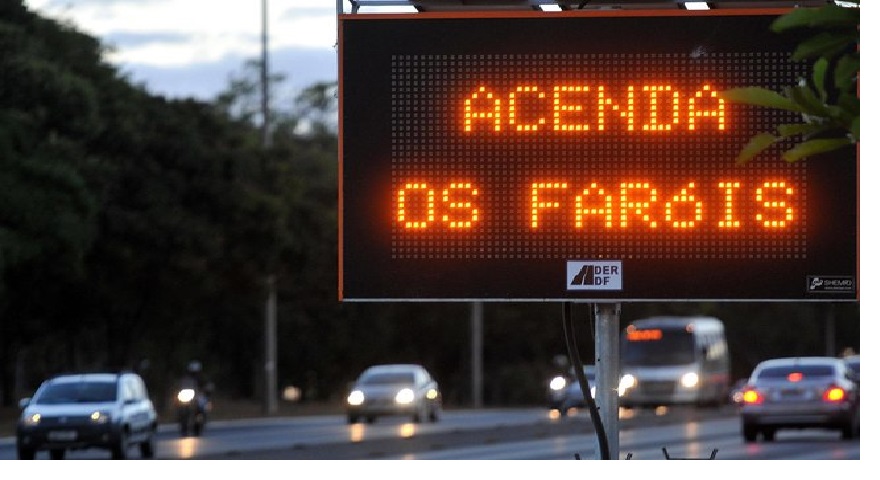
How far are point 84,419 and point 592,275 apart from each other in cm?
2027

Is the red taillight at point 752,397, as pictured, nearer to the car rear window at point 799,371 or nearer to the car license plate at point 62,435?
the car rear window at point 799,371

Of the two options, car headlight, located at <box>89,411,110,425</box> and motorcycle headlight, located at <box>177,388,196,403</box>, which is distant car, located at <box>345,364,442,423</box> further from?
car headlight, located at <box>89,411,110,425</box>

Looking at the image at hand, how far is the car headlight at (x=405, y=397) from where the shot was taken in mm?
44438

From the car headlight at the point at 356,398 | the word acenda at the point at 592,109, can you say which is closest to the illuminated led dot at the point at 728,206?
the word acenda at the point at 592,109

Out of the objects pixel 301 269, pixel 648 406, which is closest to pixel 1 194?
pixel 301 269

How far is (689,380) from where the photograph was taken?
55625mm

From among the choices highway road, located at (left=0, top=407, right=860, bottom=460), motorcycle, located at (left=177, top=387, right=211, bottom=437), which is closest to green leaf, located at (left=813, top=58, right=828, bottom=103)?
highway road, located at (left=0, top=407, right=860, bottom=460)

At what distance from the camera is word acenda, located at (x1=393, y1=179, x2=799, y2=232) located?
905 cm

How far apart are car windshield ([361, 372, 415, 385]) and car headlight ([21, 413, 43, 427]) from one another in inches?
671

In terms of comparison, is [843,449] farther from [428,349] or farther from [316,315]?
[428,349]

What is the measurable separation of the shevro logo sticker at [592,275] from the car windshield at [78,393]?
2055cm

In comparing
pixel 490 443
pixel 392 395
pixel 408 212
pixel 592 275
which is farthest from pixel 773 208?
pixel 392 395

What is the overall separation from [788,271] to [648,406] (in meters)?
48.0

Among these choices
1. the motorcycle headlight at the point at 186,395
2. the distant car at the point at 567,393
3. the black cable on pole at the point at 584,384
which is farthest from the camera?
the distant car at the point at 567,393
